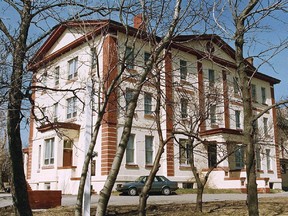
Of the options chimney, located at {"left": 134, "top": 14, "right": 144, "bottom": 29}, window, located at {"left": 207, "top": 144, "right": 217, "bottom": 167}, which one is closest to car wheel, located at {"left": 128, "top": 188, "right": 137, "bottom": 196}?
window, located at {"left": 207, "top": 144, "right": 217, "bottom": 167}

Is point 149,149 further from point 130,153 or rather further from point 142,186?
point 142,186

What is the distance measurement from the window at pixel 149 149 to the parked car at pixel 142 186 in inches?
137

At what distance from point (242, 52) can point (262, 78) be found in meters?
34.0

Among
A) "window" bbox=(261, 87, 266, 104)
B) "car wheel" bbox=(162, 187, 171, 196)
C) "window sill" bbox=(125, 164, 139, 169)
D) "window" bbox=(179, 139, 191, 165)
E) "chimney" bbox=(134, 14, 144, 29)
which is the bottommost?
"car wheel" bbox=(162, 187, 171, 196)

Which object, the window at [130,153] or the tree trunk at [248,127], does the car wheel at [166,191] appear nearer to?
the window at [130,153]

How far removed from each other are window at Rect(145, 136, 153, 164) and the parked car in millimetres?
3491

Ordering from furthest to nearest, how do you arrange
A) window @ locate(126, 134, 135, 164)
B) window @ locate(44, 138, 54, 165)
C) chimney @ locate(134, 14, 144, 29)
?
window @ locate(44, 138, 54, 165) < window @ locate(126, 134, 135, 164) < chimney @ locate(134, 14, 144, 29)

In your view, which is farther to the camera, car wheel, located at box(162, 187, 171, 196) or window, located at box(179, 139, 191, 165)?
car wheel, located at box(162, 187, 171, 196)

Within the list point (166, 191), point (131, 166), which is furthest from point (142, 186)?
point (131, 166)

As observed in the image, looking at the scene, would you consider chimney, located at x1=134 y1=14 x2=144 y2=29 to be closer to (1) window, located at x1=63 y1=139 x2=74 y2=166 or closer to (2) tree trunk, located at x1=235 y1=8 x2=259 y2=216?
(2) tree trunk, located at x1=235 y1=8 x2=259 y2=216

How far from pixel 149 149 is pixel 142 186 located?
18.5 ft

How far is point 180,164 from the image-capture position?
3158 centimetres

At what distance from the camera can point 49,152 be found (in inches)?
1239

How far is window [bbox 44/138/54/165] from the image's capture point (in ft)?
102
